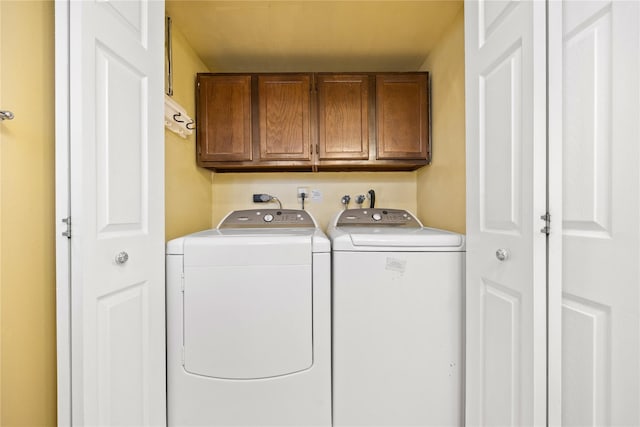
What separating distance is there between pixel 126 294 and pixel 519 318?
1.43 metres

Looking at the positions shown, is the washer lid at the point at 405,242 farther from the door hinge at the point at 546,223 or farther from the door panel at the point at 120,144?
the door panel at the point at 120,144

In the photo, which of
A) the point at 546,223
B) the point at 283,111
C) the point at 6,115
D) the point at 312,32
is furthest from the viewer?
the point at 283,111

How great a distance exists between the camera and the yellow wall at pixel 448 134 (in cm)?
175

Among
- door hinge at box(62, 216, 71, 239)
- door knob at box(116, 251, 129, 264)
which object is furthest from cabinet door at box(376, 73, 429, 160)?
door hinge at box(62, 216, 71, 239)

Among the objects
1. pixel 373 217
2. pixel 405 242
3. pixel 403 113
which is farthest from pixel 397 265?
pixel 403 113

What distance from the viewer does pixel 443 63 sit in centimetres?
194

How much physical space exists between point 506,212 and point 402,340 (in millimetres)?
755

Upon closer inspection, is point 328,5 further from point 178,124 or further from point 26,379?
point 26,379

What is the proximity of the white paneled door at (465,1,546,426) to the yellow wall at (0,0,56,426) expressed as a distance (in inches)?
62.2

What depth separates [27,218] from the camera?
36.5 inches

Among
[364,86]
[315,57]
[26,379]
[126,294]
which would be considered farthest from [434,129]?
[26,379]

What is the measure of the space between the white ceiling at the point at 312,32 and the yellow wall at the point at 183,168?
0.12 m


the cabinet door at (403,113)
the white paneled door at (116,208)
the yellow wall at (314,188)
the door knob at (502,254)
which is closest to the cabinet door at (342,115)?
the cabinet door at (403,113)

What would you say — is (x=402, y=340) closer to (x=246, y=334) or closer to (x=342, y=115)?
(x=246, y=334)
